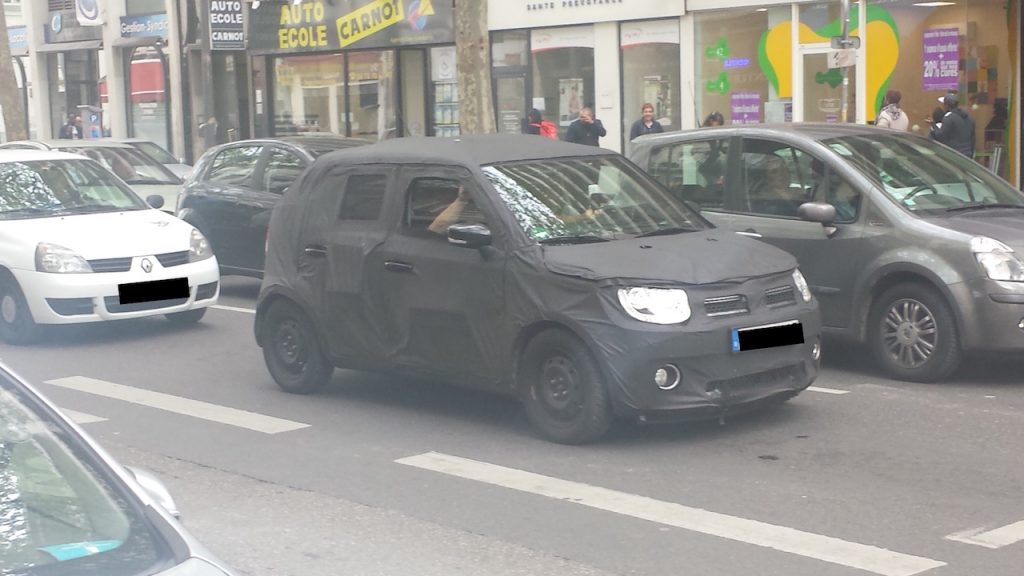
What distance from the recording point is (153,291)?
12.4 meters

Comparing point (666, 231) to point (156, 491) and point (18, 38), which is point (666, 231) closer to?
point (156, 491)

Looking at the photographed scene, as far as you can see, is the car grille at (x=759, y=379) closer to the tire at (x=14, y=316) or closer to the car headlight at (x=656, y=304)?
the car headlight at (x=656, y=304)

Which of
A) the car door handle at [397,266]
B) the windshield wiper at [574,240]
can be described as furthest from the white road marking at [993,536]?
the car door handle at [397,266]

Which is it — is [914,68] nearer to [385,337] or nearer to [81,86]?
[385,337]

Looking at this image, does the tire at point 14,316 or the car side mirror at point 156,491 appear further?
the tire at point 14,316

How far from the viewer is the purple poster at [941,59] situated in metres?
20.8

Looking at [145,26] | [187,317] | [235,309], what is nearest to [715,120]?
[235,309]

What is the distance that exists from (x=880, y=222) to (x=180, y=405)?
4.87 m

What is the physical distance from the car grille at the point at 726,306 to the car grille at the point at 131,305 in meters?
6.05

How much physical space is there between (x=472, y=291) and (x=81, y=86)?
34065mm

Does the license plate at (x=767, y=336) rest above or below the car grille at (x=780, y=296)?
below

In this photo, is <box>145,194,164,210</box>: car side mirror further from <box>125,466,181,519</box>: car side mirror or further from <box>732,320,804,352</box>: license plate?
<box>125,466,181,519</box>: car side mirror

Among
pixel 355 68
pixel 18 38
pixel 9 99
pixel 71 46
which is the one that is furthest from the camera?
pixel 18 38

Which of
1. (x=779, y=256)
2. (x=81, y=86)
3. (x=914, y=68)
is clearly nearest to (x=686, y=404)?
(x=779, y=256)
